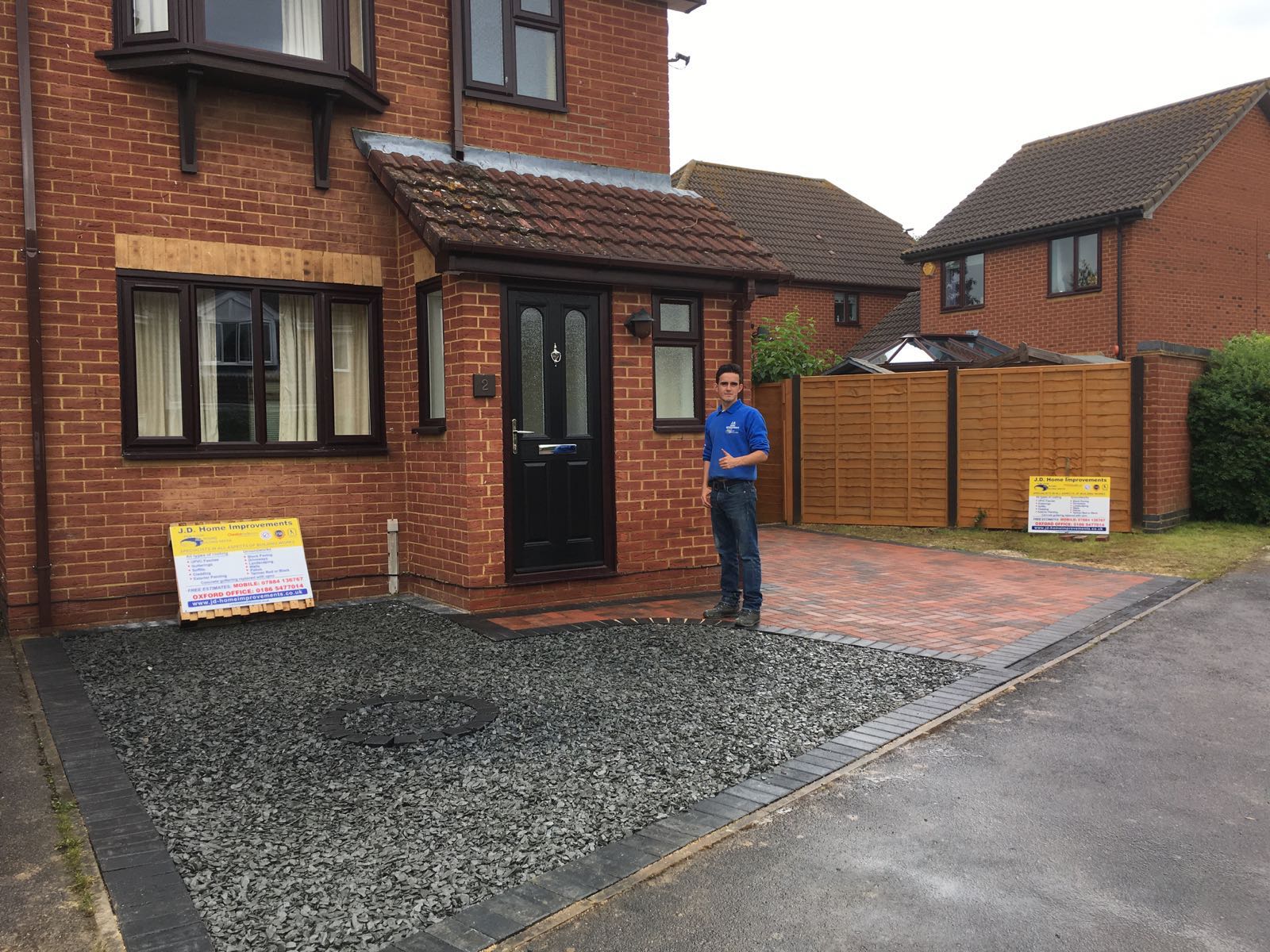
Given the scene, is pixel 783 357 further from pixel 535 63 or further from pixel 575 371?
pixel 575 371

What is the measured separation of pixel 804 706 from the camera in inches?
218

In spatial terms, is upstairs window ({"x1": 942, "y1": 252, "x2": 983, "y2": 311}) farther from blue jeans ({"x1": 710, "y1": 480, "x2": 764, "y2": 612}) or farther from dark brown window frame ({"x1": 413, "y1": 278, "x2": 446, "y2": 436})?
dark brown window frame ({"x1": 413, "y1": 278, "x2": 446, "y2": 436})

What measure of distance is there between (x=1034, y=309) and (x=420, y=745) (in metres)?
20.5

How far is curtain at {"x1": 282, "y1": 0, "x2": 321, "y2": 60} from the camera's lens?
799 centimetres

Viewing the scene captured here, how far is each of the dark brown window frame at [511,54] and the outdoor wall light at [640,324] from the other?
218cm

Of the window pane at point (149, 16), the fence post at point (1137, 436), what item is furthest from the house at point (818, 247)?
the window pane at point (149, 16)

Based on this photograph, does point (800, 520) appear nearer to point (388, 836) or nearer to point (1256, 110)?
point (388, 836)

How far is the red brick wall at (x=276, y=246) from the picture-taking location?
288 inches

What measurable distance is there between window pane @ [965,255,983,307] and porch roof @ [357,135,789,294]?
51.4ft

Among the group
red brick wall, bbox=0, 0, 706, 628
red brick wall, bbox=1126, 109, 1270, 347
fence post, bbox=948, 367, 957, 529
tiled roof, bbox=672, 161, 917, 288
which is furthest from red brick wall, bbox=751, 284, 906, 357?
red brick wall, bbox=0, 0, 706, 628

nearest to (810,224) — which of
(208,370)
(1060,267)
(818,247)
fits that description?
(818,247)

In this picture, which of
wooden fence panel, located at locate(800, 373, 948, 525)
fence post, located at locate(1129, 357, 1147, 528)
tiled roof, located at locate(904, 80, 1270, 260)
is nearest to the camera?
fence post, located at locate(1129, 357, 1147, 528)

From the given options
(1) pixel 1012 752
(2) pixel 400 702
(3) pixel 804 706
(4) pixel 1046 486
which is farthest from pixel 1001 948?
(4) pixel 1046 486

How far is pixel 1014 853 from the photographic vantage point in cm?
371
